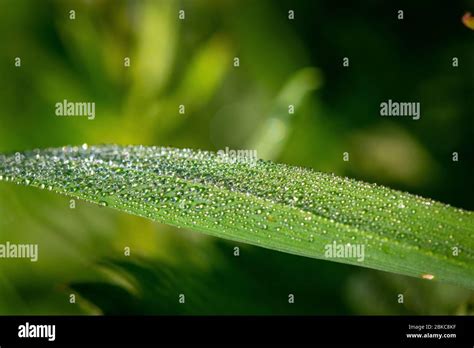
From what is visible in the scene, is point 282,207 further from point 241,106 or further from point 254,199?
point 241,106

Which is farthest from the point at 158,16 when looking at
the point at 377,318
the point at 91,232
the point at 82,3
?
Result: the point at 377,318

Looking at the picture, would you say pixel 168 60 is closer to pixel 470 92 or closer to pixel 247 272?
pixel 247 272

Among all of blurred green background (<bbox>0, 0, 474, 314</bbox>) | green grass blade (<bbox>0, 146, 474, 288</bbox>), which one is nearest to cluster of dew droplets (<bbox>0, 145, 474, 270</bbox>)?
green grass blade (<bbox>0, 146, 474, 288</bbox>)

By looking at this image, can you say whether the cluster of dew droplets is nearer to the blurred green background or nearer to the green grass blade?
the green grass blade

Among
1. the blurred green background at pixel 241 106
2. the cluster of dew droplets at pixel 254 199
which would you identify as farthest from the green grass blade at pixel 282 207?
the blurred green background at pixel 241 106

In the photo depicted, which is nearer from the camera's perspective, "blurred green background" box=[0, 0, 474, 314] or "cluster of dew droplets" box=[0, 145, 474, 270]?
"cluster of dew droplets" box=[0, 145, 474, 270]

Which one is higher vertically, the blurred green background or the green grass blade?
the blurred green background
